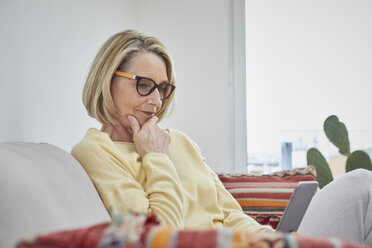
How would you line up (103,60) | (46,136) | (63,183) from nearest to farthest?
1. (63,183)
2. (103,60)
3. (46,136)

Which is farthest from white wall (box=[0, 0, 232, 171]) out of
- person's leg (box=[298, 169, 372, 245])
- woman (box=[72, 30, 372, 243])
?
person's leg (box=[298, 169, 372, 245])

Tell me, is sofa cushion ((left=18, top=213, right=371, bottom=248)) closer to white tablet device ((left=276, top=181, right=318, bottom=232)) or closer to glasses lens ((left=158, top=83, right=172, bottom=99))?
white tablet device ((left=276, top=181, right=318, bottom=232))

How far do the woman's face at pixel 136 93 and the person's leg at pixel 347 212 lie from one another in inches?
28.1

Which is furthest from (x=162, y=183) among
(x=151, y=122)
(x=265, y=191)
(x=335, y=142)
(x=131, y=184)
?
(x=335, y=142)

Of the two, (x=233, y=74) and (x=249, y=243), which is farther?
(x=233, y=74)

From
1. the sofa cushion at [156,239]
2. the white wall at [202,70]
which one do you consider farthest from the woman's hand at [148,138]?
the white wall at [202,70]

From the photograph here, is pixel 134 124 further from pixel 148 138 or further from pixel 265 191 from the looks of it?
pixel 265 191

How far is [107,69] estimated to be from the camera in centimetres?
155

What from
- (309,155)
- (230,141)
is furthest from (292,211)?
(230,141)

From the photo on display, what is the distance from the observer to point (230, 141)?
3002 millimetres

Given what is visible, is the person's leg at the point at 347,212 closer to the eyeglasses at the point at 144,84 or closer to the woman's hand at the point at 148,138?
the woman's hand at the point at 148,138

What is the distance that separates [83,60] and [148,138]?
864 millimetres

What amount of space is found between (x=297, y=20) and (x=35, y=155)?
2.61m

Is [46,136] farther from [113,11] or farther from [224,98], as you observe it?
[224,98]
